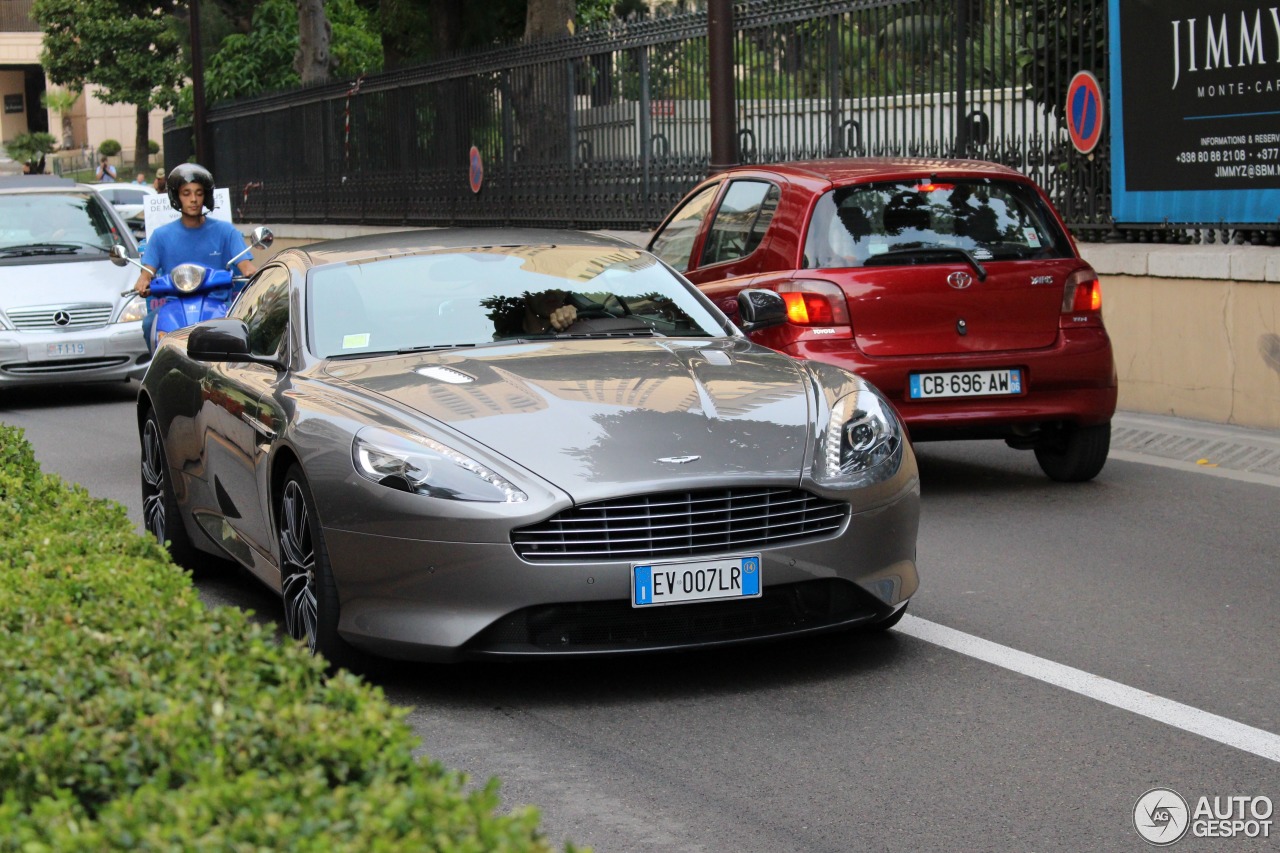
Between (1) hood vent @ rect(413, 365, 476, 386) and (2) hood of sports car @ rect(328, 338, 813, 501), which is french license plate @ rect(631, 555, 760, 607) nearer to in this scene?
(2) hood of sports car @ rect(328, 338, 813, 501)

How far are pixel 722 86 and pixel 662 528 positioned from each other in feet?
33.3

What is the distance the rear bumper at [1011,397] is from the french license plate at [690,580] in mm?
3629

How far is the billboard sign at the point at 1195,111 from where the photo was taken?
37.8 feet

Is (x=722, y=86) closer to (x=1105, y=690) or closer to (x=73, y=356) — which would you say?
(x=73, y=356)

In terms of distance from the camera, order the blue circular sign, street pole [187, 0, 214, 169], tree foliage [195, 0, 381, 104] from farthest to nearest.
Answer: tree foliage [195, 0, 381, 104] → street pole [187, 0, 214, 169] → the blue circular sign

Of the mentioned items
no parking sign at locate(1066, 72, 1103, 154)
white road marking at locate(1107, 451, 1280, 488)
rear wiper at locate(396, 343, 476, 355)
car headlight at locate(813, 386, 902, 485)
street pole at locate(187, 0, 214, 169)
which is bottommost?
white road marking at locate(1107, 451, 1280, 488)

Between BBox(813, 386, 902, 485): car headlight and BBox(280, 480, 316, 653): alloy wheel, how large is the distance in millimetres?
1607

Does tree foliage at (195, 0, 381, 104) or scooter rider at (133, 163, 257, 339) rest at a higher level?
tree foliage at (195, 0, 381, 104)

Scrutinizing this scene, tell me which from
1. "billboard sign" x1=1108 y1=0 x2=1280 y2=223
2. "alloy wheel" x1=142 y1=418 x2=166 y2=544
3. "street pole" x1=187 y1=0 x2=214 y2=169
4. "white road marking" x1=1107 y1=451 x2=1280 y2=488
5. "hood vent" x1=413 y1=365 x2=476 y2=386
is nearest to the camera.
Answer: "hood vent" x1=413 y1=365 x2=476 y2=386

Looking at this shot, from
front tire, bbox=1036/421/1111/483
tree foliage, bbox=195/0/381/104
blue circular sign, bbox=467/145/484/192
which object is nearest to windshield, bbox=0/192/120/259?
blue circular sign, bbox=467/145/484/192

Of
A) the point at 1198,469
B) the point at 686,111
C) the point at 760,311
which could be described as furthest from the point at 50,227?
the point at 760,311

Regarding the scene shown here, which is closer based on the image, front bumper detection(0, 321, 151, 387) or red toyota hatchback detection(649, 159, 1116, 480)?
red toyota hatchback detection(649, 159, 1116, 480)

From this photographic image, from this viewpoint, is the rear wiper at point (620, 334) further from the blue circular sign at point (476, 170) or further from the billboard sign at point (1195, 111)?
the blue circular sign at point (476, 170)

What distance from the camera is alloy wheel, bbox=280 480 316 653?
5.91 metres
